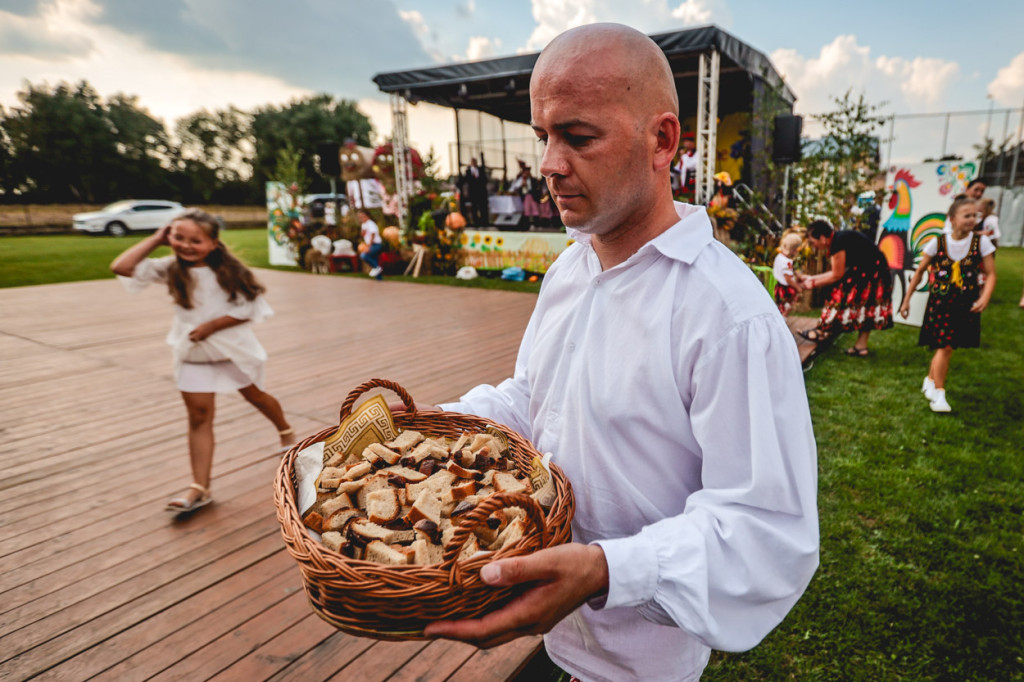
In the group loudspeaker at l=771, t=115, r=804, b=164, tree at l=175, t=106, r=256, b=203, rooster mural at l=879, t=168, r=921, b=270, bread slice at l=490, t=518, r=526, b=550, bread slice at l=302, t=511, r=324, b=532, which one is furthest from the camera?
tree at l=175, t=106, r=256, b=203

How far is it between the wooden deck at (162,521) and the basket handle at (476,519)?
46.6 inches

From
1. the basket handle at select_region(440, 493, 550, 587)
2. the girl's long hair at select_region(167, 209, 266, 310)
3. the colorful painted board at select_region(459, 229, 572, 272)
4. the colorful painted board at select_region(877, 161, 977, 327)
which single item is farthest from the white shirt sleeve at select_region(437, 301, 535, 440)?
the colorful painted board at select_region(459, 229, 572, 272)

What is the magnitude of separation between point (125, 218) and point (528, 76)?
20677 millimetres

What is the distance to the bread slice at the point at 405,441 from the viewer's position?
51.7 inches

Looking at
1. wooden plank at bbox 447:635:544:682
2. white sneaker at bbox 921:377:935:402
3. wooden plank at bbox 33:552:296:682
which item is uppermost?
white sneaker at bbox 921:377:935:402

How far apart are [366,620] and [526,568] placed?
31cm

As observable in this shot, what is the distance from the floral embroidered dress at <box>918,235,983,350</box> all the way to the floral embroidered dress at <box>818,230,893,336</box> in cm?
118

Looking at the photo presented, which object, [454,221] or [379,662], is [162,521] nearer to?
[379,662]

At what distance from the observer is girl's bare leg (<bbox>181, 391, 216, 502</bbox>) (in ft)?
9.18

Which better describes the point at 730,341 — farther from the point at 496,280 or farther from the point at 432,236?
the point at 432,236

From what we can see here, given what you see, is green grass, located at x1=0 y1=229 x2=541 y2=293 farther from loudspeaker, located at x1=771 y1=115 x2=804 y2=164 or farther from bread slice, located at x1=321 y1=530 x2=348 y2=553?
bread slice, located at x1=321 y1=530 x2=348 y2=553

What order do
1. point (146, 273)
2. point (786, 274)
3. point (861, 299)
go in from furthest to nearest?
1. point (786, 274)
2. point (861, 299)
3. point (146, 273)

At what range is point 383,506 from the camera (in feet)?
3.46

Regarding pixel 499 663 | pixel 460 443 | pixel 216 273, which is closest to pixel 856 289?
pixel 499 663
